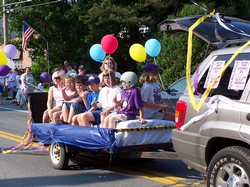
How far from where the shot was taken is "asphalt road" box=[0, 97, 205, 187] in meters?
4.94

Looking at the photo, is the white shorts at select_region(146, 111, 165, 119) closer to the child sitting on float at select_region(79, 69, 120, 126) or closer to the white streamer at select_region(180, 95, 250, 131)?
the child sitting on float at select_region(79, 69, 120, 126)

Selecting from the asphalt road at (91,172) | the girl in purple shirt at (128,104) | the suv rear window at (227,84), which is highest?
the suv rear window at (227,84)

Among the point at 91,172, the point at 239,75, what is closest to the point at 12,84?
the point at 91,172

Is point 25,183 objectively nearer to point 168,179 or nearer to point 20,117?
point 168,179

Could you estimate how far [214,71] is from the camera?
394cm

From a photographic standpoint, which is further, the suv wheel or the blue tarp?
the blue tarp

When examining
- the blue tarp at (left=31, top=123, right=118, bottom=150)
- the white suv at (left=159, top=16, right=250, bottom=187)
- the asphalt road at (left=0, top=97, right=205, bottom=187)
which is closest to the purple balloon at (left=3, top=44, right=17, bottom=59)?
the asphalt road at (left=0, top=97, right=205, bottom=187)

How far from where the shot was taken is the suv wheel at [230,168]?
3.32 m

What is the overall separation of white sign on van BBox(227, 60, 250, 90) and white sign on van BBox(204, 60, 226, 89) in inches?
7.0

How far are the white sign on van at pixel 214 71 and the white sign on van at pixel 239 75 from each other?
177 mm

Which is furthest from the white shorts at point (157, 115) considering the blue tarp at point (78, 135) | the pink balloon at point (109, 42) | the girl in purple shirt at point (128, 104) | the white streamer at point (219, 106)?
the white streamer at point (219, 106)

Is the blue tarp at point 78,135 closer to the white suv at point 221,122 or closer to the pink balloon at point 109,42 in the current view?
the white suv at point 221,122

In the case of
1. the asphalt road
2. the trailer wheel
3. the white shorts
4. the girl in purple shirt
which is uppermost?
the girl in purple shirt

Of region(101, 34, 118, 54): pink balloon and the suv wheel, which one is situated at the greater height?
region(101, 34, 118, 54): pink balloon
